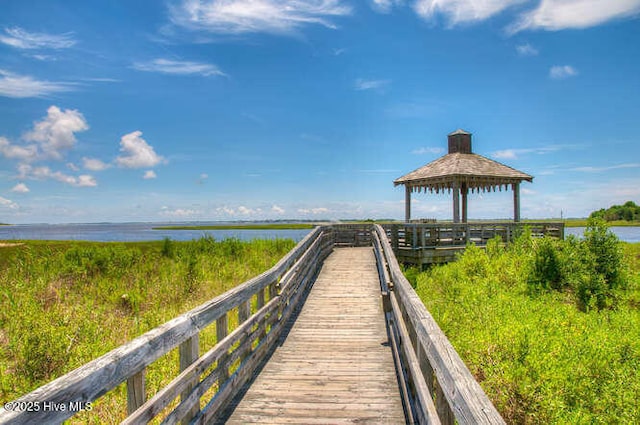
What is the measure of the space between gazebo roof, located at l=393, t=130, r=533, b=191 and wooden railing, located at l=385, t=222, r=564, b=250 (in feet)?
7.41

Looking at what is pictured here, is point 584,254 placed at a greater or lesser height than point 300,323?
greater

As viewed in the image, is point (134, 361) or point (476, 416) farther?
point (134, 361)

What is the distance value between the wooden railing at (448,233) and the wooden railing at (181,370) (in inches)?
428

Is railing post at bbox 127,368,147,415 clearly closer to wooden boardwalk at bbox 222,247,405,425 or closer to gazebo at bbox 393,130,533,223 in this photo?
wooden boardwalk at bbox 222,247,405,425

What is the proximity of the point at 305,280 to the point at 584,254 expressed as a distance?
27.5ft

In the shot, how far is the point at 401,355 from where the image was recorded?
5.01 m

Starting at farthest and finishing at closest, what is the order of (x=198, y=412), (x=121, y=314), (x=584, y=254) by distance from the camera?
1. (x=584, y=254)
2. (x=121, y=314)
3. (x=198, y=412)

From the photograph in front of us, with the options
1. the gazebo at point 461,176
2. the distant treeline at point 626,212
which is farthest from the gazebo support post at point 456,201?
the distant treeline at point 626,212

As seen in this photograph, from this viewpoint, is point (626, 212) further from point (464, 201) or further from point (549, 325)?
point (549, 325)

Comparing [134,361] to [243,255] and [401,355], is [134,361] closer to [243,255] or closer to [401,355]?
[401,355]

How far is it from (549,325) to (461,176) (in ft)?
37.5

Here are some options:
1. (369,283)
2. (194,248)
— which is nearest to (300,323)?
(369,283)

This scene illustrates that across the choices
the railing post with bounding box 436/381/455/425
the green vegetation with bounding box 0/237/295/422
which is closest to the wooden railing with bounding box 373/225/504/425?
the railing post with bounding box 436/381/455/425

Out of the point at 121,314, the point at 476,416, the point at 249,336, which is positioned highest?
the point at 476,416
